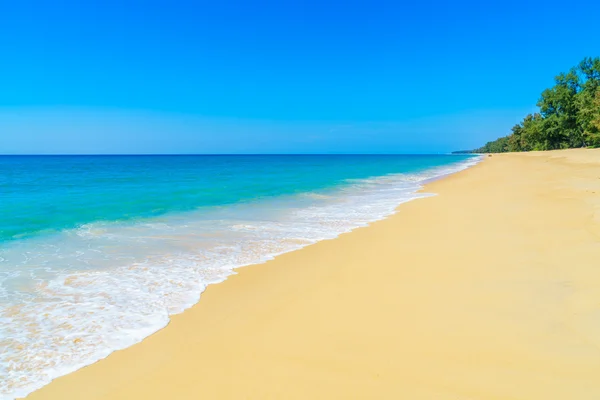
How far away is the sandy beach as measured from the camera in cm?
278

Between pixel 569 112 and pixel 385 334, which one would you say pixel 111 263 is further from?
pixel 569 112

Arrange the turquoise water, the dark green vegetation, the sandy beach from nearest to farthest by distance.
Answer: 1. the sandy beach
2. the turquoise water
3. the dark green vegetation

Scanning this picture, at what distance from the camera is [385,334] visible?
351 centimetres

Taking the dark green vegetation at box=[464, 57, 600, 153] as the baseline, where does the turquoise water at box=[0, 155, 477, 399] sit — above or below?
below

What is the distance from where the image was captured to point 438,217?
1009 cm

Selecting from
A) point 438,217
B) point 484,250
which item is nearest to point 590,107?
point 438,217

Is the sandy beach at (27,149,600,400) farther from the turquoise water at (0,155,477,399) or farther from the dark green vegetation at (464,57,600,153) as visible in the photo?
the dark green vegetation at (464,57,600,153)

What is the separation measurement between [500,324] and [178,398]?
10.6ft

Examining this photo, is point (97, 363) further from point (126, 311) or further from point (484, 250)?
point (484, 250)

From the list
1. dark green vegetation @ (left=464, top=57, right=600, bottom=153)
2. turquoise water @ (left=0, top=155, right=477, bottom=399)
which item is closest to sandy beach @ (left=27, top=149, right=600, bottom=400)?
turquoise water @ (left=0, top=155, right=477, bottom=399)

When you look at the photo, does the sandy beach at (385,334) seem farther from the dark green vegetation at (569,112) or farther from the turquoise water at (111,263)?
the dark green vegetation at (569,112)

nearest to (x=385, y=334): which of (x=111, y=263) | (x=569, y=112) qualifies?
(x=111, y=263)

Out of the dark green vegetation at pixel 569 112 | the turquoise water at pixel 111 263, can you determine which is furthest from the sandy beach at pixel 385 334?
the dark green vegetation at pixel 569 112

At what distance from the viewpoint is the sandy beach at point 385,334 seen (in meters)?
2.78
